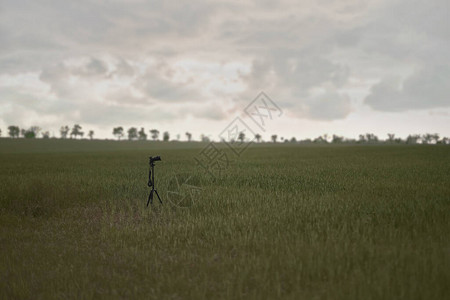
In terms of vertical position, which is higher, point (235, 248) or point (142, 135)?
point (142, 135)

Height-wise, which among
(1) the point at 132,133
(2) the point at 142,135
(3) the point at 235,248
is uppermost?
(1) the point at 132,133

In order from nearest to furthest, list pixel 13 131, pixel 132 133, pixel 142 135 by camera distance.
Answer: pixel 13 131 < pixel 132 133 < pixel 142 135

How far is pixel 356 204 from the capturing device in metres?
8.67

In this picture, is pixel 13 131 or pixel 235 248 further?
pixel 13 131

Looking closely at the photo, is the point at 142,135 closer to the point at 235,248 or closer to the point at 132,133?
the point at 132,133

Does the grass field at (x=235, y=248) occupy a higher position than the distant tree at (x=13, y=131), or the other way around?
the distant tree at (x=13, y=131)

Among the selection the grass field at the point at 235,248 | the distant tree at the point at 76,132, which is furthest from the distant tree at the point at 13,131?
the grass field at the point at 235,248

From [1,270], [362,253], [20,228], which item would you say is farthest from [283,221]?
[20,228]

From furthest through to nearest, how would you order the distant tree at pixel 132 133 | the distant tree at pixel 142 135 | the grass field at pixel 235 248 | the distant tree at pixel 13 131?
the distant tree at pixel 142 135 < the distant tree at pixel 132 133 < the distant tree at pixel 13 131 < the grass field at pixel 235 248

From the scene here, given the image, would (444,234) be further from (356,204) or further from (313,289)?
(313,289)

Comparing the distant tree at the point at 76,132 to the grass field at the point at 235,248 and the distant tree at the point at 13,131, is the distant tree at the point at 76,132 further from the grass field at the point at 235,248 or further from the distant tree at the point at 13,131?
the grass field at the point at 235,248

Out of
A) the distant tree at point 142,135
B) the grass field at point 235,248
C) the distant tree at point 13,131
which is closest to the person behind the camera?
the grass field at point 235,248

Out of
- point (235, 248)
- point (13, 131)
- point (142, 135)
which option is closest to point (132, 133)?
point (142, 135)

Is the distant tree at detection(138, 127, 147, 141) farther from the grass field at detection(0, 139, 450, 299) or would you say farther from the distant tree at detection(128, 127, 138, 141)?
the grass field at detection(0, 139, 450, 299)
